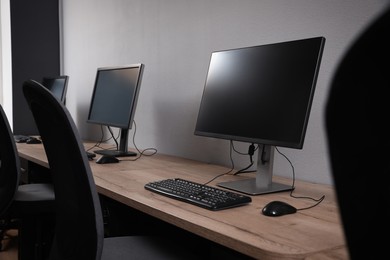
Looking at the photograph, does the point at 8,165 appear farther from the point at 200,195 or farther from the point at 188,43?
the point at 188,43

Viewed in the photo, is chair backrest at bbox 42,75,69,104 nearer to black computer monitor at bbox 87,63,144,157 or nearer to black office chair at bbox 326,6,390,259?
black computer monitor at bbox 87,63,144,157

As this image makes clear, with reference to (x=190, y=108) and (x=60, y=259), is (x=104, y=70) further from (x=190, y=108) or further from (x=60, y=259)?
(x=60, y=259)

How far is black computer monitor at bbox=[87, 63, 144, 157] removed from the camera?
2.23 meters

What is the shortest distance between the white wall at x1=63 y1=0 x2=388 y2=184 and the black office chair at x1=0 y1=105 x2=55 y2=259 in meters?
0.78

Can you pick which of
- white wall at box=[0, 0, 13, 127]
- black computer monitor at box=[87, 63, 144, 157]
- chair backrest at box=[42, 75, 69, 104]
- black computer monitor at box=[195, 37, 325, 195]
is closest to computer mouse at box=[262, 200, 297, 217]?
black computer monitor at box=[195, 37, 325, 195]

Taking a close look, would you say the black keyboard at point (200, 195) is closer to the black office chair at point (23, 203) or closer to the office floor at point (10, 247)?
the black office chair at point (23, 203)

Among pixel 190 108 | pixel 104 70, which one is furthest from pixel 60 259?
pixel 104 70

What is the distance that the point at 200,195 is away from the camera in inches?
48.3

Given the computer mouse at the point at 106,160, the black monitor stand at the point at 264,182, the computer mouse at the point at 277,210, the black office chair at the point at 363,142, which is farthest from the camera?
the computer mouse at the point at 106,160

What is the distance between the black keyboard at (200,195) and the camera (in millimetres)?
1148

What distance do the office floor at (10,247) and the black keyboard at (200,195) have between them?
67.8 inches

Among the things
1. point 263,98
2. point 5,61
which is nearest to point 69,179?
point 263,98

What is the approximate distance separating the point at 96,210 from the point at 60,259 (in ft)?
0.93

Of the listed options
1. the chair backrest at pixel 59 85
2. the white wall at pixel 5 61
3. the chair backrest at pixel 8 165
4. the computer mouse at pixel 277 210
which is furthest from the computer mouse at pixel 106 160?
the white wall at pixel 5 61
